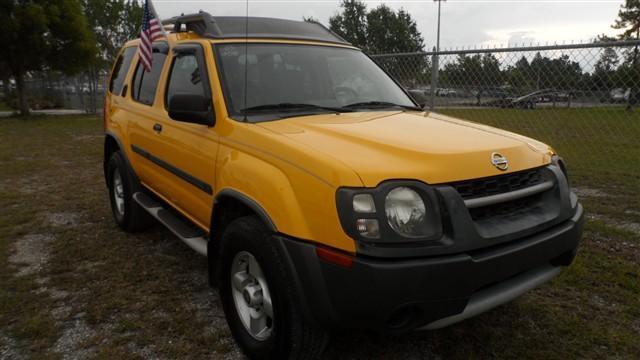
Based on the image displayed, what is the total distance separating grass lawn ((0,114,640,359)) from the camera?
2.89 meters

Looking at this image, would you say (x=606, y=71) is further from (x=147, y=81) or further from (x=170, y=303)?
(x=170, y=303)

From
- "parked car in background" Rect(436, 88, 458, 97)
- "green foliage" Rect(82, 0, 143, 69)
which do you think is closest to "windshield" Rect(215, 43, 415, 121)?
"parked car in background" Rect(436, 88, 458, 97)

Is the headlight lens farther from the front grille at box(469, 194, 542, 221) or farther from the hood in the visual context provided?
the front grille at box(469, 194, 542, 221)

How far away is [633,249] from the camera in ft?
14.5

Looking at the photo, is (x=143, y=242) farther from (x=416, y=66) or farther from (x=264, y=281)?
(x=416, y=66)

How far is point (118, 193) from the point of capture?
5.18 meters

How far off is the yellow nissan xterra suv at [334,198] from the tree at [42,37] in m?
17.0

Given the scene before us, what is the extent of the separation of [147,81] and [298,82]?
1.77m

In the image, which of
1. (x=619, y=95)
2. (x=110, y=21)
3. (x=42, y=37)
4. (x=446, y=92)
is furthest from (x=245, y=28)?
(x=110, y=21)

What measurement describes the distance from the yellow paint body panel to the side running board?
12 centimetres

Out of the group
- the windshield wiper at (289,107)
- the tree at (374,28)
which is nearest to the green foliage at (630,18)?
the tree at (374,28)

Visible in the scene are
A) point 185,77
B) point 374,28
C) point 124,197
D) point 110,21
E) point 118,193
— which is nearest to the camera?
point 185,77

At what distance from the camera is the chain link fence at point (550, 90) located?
5.45m

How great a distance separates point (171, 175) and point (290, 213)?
72.1 inches
